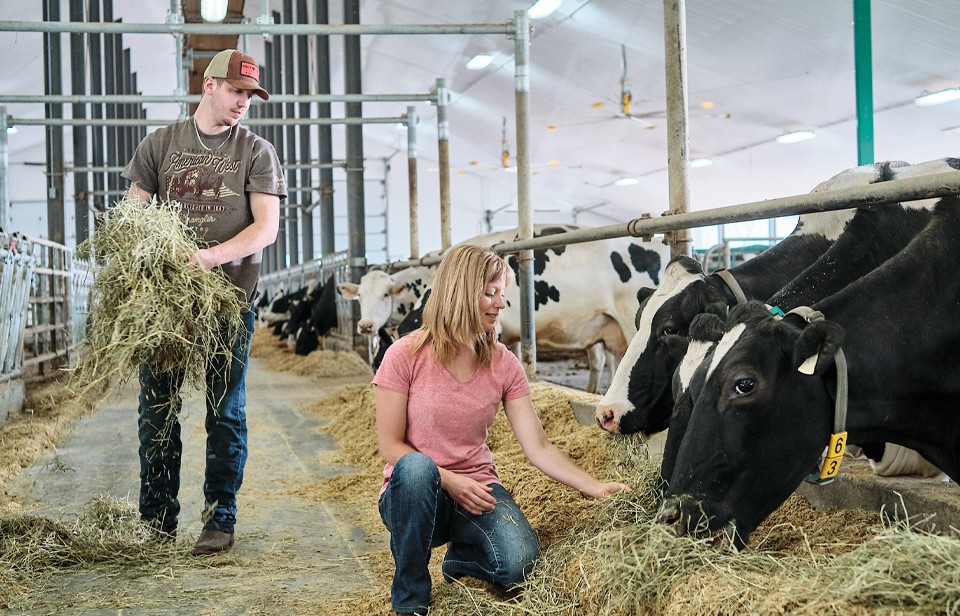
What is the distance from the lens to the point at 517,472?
380cm

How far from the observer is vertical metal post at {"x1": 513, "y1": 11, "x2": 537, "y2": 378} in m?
6.12

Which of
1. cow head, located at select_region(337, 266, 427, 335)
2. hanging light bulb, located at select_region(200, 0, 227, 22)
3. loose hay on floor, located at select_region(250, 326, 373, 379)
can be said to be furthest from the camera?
loose hay on floor, located at select_region(250, 326, 373, 379)

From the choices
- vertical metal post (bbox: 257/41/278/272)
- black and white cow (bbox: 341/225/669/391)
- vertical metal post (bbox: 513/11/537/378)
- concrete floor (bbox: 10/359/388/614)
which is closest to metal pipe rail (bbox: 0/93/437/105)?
black and white cow (bbox: 341/225/669/391)

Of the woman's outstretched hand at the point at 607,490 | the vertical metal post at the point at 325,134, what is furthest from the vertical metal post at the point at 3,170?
the woman's outstretched hand at the point at 607,490

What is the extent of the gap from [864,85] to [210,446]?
5.09m

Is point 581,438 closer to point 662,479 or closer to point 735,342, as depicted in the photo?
point 662,479

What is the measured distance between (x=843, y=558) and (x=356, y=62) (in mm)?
10300

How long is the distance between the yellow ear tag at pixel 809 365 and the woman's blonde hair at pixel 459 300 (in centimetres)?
90

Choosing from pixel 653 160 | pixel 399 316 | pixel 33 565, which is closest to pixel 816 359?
pixel 33 565

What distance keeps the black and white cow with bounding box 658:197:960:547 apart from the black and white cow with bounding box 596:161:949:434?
1.24 ft

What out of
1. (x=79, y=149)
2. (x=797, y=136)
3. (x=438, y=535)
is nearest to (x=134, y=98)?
(x=438, y=535)

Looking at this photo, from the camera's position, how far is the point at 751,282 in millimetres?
3373

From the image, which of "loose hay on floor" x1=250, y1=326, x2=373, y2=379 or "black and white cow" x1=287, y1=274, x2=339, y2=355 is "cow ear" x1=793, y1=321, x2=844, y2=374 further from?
"black and white cow" x1=287, y1=274, x2=339, y2=355

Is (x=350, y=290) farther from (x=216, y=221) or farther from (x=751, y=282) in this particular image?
(x=751, y=282)
